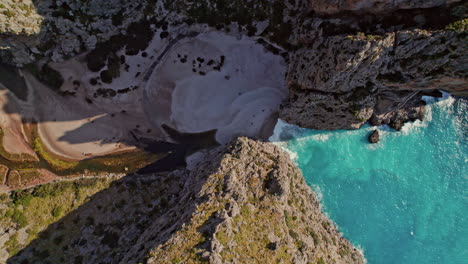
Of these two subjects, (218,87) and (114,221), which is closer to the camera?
(114,221)

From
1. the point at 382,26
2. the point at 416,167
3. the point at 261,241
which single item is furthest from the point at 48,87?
the point at 416,167

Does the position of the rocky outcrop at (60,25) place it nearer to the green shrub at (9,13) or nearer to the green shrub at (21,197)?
the green shrub at (9,13)

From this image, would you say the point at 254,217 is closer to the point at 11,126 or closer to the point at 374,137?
the point at 374,137

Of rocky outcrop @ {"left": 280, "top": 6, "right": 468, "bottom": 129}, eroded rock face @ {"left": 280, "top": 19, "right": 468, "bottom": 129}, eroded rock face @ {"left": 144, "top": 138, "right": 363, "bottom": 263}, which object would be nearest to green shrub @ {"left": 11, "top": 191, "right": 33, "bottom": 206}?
eroded rock face @ {"left": 144, "top": 138, "right": 363, "bottom": 263}

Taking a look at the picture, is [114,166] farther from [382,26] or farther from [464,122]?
[464,122]

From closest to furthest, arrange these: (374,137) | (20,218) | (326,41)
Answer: (326,41) → (20,218) → (374,137)

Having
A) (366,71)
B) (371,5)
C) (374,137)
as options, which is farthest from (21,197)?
(374,137)

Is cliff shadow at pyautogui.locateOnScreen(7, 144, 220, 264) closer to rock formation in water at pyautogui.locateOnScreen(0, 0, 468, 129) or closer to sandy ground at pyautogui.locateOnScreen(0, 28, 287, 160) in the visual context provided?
sandy ground at pyautogui.locateOnScreen(0, 28, 287, 160)
